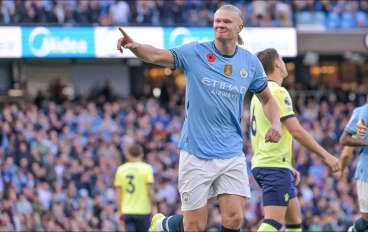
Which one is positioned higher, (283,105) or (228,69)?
(228,69)

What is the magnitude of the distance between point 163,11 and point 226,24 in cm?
1967

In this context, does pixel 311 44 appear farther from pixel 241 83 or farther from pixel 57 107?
pixel 241 83

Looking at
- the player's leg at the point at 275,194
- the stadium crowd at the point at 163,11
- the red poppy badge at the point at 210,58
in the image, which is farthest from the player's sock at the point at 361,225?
the stadium crowd at the point at 163,11

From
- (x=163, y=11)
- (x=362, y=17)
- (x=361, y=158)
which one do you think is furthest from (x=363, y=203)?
(x=362, y=17)

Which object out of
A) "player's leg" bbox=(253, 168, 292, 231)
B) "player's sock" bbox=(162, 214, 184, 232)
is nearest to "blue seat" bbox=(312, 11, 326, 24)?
"player's leg" bbox=(253, 168, 292, 231)

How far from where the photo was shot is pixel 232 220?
767cm

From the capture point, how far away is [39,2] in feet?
81.6

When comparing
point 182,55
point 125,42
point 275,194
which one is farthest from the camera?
point 275,194

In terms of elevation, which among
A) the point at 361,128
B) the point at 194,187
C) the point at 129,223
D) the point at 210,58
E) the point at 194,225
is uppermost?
the point at 210,58

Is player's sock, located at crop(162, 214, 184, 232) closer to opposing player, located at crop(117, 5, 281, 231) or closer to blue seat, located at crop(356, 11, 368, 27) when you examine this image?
opposing player, located at crop(117, 5, 281, 231)

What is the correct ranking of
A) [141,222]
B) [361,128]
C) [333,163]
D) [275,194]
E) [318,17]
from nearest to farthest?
[333,163], [275,194], [361,128], [141,222], [318,17]

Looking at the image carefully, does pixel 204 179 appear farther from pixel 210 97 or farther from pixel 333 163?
pixel 333 163

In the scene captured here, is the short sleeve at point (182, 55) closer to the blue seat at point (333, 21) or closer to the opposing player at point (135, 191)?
the opposing player at point (135, 191)

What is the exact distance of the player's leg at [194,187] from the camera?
765 centimetres
